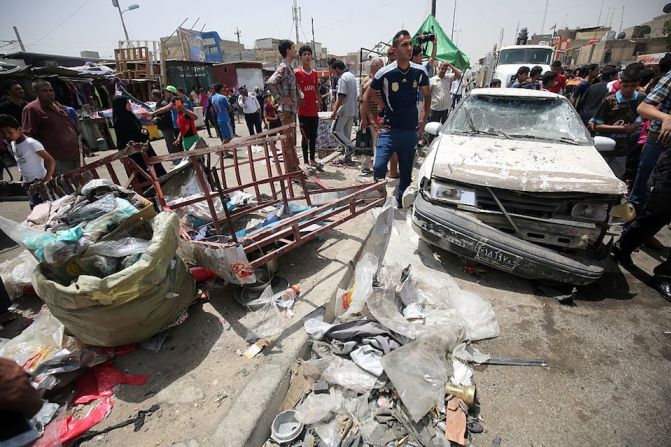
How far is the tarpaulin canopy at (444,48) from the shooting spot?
8.85 meters

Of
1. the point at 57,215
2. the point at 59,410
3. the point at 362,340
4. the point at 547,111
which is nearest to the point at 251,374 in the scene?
the point at 362,340

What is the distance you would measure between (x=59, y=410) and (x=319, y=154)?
664 cm

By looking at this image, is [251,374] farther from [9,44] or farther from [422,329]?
[9,44]

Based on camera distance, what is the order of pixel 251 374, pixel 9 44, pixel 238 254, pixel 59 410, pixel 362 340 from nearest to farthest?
1. pixel 59 410
2. pixel 251 374
3. pixel 362 340
4. pixel 238 254
5. pixel 9 44

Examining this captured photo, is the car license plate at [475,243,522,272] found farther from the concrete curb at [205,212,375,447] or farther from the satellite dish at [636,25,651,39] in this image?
the satellite dish at [636,25,651,39]

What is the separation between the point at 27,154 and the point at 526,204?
5.30 meters

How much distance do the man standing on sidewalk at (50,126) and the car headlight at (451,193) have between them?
190 inches

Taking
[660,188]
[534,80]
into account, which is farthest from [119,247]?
[534,80]

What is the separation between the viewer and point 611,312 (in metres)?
2.74

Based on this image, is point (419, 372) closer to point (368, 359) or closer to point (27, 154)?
point (368, 359)

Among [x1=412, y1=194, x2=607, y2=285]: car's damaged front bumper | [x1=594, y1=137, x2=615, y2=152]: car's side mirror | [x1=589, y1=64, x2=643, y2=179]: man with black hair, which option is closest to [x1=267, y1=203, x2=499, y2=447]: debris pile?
[x1=412, y1=194, x2=607, y2=285]: car's damaged front bumper

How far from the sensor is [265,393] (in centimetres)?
191

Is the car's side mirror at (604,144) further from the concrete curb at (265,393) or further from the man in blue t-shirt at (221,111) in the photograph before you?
the man in blue t-shirt at (221,111)

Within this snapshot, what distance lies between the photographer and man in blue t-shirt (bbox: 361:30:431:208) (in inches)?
151
